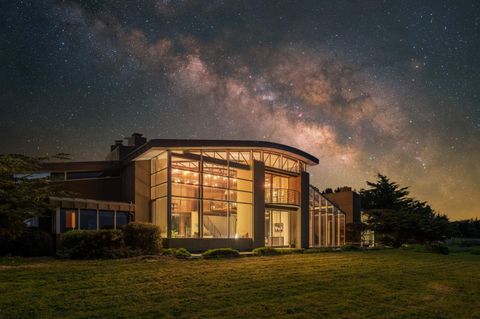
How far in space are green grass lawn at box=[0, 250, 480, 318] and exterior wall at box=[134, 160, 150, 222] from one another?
33.4 feet

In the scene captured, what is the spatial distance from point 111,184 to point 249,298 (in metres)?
19.3

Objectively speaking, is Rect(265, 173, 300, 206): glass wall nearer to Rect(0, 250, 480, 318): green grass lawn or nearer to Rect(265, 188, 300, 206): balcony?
Rect(265, 188, 300, 206): balcony

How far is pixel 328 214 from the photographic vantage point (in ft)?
109

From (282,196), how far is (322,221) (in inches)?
217

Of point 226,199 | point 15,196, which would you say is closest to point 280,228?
point 226,199

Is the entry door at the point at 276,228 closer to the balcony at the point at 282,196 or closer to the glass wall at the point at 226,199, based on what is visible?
the balcony at the point at 282,196

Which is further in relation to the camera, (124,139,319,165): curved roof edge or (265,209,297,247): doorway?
(265,209,297,247): doorway

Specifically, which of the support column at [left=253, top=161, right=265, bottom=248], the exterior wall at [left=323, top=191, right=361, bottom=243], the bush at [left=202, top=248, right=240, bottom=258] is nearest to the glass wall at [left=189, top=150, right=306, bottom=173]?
the support column at [left=253, top=161, right=265, bottom=248]

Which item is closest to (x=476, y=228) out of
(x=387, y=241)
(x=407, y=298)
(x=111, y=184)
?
(x=387, y=241)

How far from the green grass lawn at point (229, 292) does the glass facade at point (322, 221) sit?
18.0 metres

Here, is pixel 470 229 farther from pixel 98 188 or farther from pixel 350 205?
pixel 98 188

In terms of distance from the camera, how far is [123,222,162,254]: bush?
62.8 feet

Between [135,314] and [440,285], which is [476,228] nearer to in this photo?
[440,285]

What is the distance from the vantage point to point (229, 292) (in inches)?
382
